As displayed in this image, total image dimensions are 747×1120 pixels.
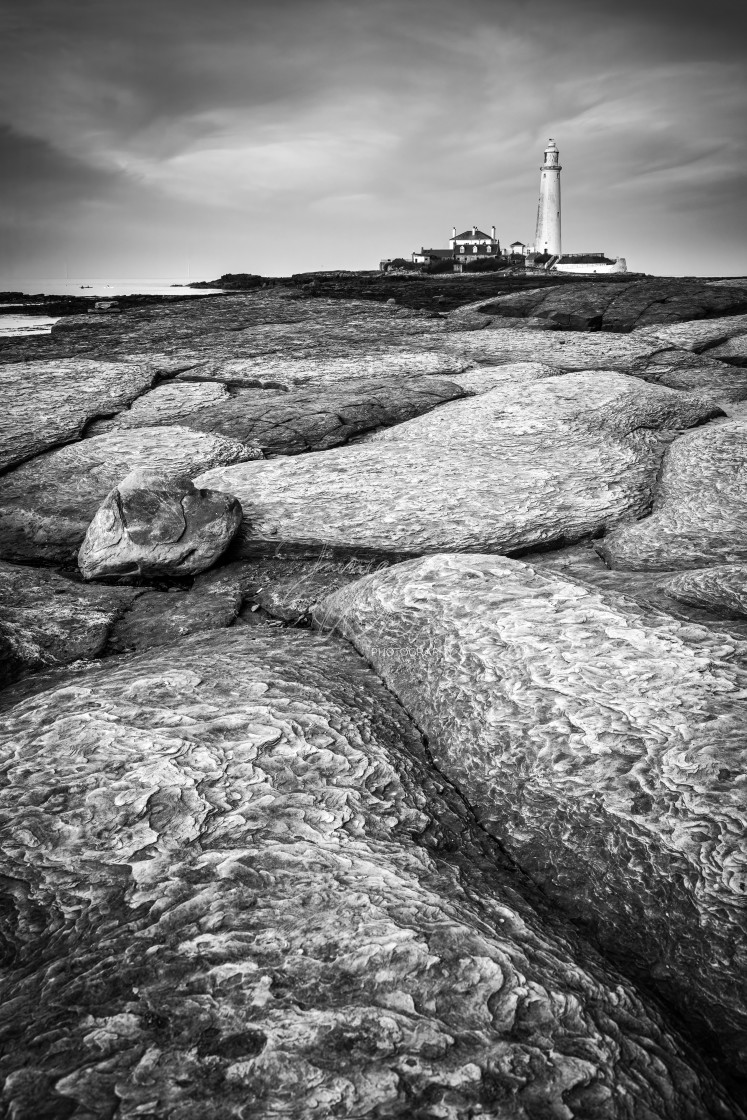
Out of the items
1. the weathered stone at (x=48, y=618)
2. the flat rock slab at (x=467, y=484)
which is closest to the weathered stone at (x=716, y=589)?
the flat rock slab at (x=467, y=484)

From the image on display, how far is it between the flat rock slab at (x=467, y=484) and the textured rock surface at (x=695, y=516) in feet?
0.71

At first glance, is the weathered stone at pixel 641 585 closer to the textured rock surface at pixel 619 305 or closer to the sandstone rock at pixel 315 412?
the sandstone rock at pixel 315 412

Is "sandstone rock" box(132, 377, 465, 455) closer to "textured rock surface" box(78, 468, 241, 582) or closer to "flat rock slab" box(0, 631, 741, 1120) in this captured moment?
"textured rock surface" box(78, 468, 241, 582)

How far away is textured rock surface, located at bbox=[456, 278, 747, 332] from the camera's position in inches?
474

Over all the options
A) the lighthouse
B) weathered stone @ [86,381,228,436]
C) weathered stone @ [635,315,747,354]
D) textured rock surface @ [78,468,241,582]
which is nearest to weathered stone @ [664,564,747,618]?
textured rock surface @ [78,468,241,582]

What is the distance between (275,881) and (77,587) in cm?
358

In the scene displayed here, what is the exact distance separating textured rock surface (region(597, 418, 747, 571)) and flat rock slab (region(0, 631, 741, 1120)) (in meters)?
2.78

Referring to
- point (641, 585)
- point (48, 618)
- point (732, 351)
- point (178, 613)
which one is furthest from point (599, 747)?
point (732, 351)

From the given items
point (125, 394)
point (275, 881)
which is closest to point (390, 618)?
point (275, 881)

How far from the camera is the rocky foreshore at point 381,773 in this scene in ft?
5.79

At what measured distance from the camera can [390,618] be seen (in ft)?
13.3

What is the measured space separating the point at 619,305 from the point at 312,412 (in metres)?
7.54

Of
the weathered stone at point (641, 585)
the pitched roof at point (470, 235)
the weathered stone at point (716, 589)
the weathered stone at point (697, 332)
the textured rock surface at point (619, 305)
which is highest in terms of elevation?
the pitched roof at point (470, 235)

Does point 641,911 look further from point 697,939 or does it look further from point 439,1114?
point 439,1114
